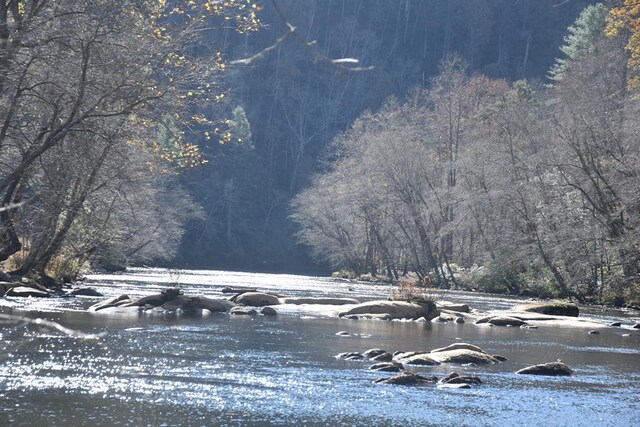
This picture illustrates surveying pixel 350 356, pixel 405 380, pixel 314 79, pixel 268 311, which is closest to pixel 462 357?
pixel 350 356

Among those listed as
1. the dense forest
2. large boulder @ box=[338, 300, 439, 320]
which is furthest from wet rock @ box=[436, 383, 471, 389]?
large boulder @ box=[338, 300, 439, 320]

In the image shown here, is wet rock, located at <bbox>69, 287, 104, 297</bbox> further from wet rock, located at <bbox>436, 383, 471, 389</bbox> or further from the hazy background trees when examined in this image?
the hazy background trees

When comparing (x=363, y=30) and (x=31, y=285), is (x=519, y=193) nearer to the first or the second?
(x=31, y=285)

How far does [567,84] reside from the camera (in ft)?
154

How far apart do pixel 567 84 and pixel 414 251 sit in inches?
674

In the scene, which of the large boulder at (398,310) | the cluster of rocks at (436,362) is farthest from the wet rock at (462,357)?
the large boulder at (398,310)

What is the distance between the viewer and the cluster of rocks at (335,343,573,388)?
1566cm

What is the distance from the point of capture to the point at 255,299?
31.6 m

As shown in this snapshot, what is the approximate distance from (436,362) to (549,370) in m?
2.24

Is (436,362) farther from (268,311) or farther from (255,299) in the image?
(255,299)

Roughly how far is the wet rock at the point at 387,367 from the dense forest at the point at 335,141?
217 inches

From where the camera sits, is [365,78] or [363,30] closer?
[365,78]

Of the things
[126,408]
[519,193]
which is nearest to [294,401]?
[126,408]

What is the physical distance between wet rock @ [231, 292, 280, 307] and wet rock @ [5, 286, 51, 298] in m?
6.51
